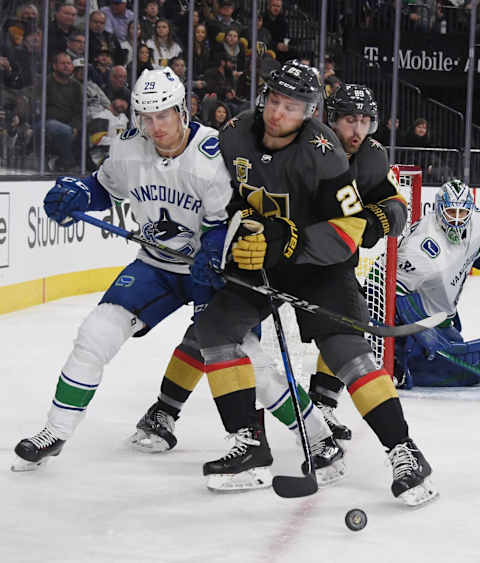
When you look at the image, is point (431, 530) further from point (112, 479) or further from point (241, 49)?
point (241, 49)

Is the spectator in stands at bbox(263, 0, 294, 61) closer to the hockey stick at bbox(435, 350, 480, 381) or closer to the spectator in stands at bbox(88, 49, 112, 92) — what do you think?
the spectator in stands at bbox(88, 49, 112, 92)

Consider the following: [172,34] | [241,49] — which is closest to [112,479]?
[172,34]

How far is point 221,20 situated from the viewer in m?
8.82

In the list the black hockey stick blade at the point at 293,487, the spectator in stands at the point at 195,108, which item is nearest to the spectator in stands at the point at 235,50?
the spectator in stands at the point at 195,108

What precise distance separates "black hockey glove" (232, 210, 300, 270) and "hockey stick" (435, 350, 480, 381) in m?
1.53

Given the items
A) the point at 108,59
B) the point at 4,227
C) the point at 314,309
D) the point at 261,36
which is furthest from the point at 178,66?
the point at 314,309

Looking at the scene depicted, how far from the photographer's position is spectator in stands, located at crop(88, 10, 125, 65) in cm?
716

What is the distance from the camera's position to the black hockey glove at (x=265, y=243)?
2.54 metres

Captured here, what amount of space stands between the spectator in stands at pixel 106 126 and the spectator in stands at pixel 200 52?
0.98m

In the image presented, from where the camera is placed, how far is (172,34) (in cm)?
810

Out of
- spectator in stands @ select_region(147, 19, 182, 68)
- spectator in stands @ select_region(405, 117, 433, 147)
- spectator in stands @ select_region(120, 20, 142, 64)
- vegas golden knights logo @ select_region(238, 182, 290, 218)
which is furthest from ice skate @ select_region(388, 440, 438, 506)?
spectator in stands @ select_region(405, 117, 433, 147)

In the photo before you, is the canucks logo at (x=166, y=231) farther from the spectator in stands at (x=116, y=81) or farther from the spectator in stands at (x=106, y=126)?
the spectator in stands at (x=116, y=81)

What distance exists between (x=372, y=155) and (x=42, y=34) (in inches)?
156

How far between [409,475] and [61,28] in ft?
15.9
